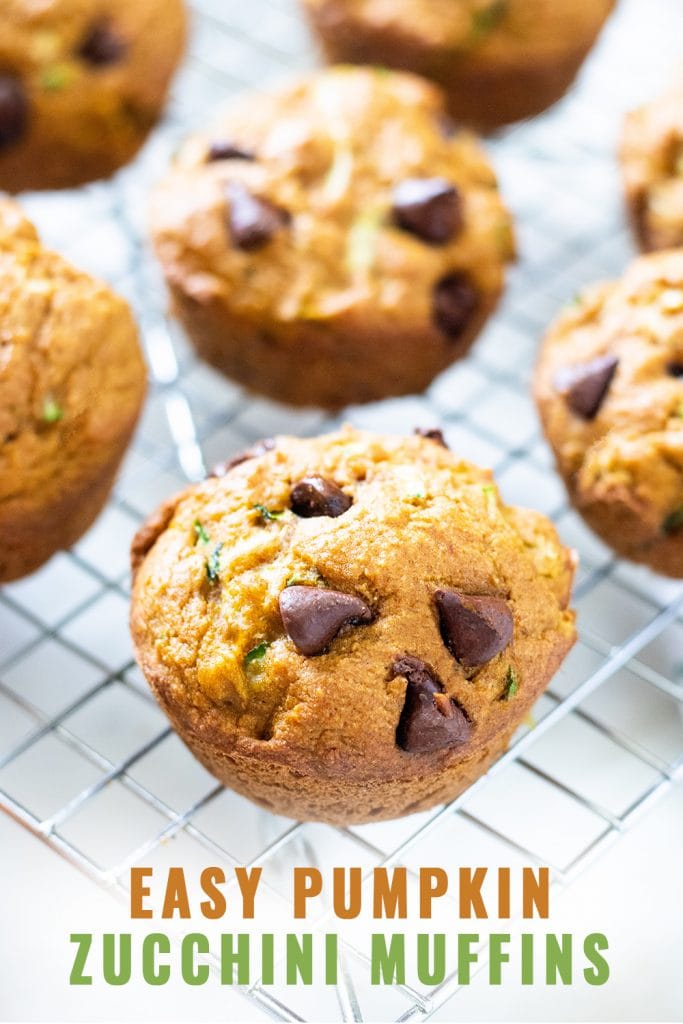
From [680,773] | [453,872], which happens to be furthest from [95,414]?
[680,773]

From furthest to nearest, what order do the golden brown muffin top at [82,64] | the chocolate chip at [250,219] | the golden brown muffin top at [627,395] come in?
the golden brown muffin top at [82,64] → the chocolate chip at [250,219] → the golden brown muffin top at [627,395]

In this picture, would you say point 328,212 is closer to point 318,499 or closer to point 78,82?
point 78,82

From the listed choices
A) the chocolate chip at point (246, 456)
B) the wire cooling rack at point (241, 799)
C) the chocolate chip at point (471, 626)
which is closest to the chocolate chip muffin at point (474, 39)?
the wire cooling rack at point (241, 799)

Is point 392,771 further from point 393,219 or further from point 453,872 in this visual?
point 393,219

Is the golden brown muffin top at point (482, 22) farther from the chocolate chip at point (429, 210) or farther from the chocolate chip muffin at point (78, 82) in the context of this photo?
the chocolate chip at point (429, 210)

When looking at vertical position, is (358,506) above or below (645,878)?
above

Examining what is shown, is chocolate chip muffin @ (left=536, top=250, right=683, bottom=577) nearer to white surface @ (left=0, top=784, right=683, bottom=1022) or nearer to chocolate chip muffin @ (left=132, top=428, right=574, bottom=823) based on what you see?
chocolate chip muffin @ (left=132, top=428, right=574, bottom=823)
